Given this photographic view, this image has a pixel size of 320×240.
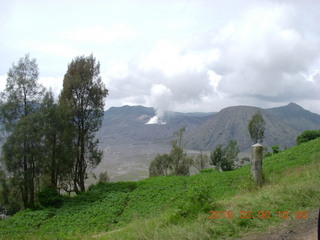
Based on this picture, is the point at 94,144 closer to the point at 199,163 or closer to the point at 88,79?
the point at 88,79

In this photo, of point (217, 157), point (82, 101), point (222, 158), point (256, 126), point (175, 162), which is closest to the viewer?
point (82, 101)

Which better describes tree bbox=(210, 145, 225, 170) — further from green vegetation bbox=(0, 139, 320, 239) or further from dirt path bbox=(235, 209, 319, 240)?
dirt path bbox=(235, 209, 319, 240)

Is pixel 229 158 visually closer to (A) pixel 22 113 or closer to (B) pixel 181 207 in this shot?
(A) pixel 22 113

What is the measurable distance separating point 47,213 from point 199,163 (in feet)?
177

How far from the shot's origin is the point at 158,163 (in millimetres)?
63938

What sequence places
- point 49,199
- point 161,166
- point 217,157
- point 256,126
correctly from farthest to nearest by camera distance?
point 161,166, point 256,126, point 217,157, point 49,199

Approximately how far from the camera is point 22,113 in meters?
21.3

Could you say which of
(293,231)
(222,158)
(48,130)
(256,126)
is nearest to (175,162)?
(222,158)

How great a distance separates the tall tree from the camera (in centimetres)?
2020

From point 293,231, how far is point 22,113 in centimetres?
2147

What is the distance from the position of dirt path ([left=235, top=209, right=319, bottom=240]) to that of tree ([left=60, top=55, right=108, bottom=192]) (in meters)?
21.1

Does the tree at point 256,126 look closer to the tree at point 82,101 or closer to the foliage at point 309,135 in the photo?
the foliage at point 309,135

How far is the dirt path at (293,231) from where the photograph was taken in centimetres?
518
